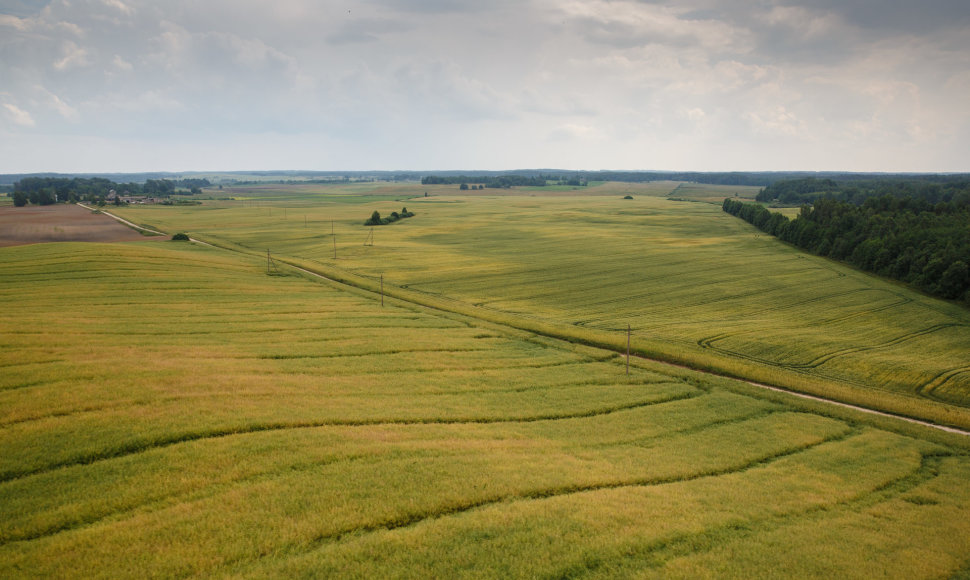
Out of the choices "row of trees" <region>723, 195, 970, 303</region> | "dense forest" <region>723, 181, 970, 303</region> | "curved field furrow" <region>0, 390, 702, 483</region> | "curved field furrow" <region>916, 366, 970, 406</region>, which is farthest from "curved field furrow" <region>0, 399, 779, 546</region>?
"row of trees" <region>723, 195, 970, 303</region>

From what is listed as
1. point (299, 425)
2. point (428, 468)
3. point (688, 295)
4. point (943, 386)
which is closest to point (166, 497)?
point (299, 425)

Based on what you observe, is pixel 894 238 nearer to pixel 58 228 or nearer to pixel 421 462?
pixel 421 462

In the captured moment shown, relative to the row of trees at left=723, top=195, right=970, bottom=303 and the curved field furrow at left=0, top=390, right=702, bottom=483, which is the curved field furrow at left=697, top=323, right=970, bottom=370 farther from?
the row of trees at left=723, top=195, right=970, bottom=303

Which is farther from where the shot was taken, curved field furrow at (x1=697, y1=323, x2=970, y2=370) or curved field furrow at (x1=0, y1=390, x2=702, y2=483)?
curved field furrow at (x1=697, y1=323, x2=970, y2=370)

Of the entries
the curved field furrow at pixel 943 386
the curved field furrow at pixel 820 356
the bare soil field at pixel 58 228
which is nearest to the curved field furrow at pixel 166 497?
the curved field furrow at pixel 820 356

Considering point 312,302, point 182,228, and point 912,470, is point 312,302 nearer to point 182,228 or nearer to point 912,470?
point 912,470

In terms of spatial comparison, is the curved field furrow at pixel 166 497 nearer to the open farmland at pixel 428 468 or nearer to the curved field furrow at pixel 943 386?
the open farmland at pixel 428 468
